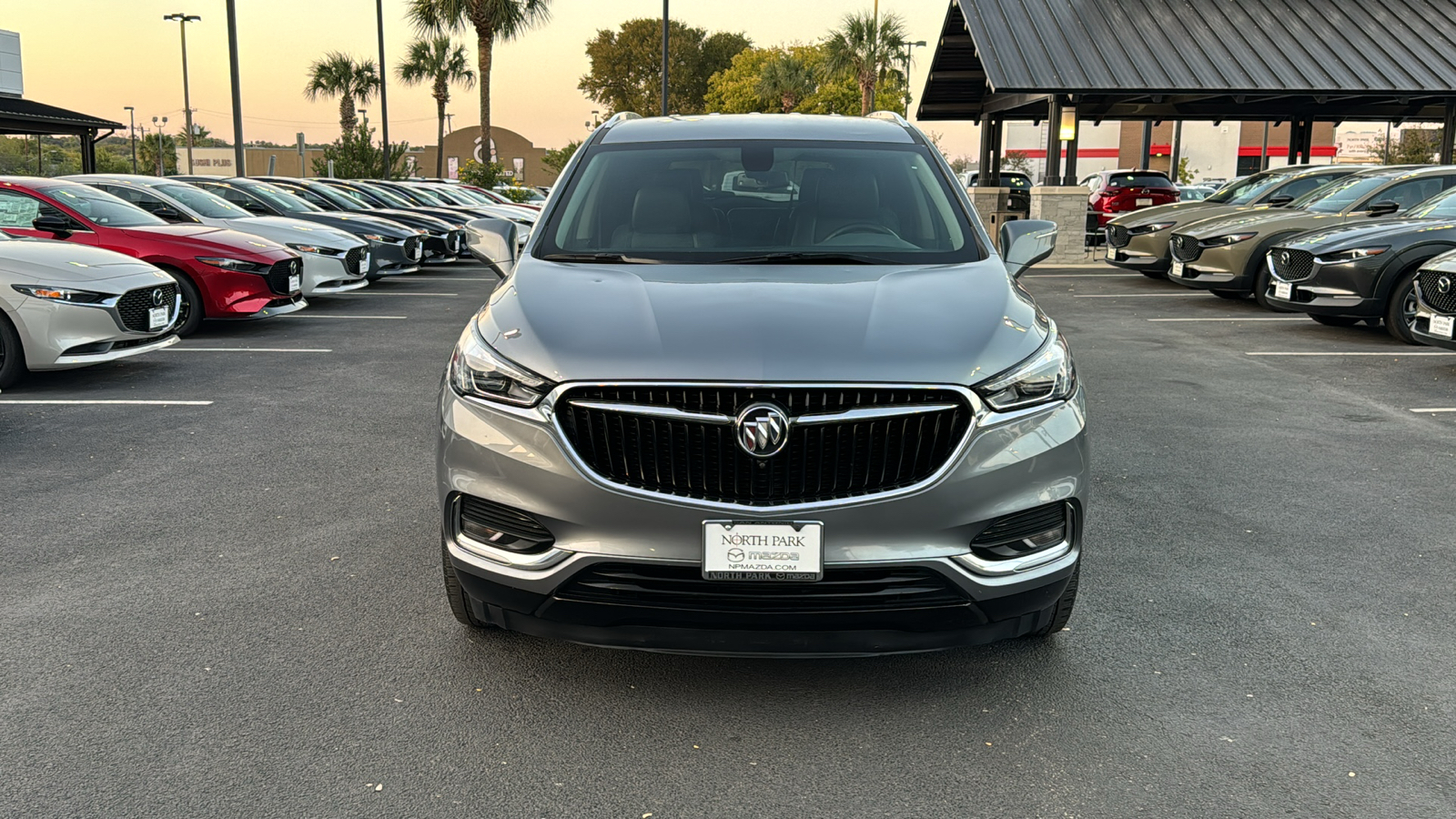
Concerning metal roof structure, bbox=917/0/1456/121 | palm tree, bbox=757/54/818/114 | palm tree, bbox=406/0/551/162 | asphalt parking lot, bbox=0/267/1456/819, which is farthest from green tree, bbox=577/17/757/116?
asphalt parking lot, bbox=0/267/1456/819

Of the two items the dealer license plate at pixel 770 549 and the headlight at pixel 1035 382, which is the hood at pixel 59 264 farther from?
the headlight at pixel 1035 382

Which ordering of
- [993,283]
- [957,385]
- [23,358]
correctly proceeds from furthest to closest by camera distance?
[23,358] → [993,283] → [957,385]

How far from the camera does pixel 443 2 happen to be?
39438mm

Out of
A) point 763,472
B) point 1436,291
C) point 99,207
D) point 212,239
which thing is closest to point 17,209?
point 99,207

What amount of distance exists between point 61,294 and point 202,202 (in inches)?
231

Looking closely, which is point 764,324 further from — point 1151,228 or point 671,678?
point 1151,228

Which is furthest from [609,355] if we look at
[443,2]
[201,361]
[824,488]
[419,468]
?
[443,2]

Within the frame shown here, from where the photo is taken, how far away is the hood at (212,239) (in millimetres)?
11070

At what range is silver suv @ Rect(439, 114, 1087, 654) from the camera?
299 cm

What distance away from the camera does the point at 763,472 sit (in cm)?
302

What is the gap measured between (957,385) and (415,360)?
7671 millimetres

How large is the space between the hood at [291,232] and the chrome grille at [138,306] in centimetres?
407

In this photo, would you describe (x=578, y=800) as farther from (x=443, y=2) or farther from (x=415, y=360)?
(x=443, y=2)

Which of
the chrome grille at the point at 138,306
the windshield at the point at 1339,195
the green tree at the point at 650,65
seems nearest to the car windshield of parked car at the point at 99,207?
the chrome grille at the point at 138,306
